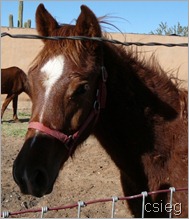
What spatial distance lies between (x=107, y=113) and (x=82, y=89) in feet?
1.04

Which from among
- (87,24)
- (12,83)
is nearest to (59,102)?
(87,24)

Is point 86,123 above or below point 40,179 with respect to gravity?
above

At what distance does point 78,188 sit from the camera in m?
4.96

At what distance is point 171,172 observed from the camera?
2.37 meters

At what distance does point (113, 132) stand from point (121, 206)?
2.21m

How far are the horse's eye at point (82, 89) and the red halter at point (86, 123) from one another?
4.4 inches

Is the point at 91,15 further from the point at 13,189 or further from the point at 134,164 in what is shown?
the point at 13,189

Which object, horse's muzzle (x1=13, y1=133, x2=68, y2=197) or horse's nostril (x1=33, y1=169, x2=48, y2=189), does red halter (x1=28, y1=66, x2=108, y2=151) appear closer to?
horse's muzzle (x1=13, y1=133, x2=68, y2=197)

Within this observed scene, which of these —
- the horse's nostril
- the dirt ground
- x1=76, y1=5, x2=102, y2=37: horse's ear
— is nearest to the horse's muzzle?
the horse's nostril

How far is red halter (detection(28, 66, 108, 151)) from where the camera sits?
2.08 m

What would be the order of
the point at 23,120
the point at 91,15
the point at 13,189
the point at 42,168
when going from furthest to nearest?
1. the point at 23,120
2. the point at 13,189
3. the point at 91,15
4. the point at 42,168

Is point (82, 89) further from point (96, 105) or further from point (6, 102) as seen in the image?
point (6, 102)

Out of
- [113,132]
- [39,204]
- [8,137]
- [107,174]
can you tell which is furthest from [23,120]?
[113,132]

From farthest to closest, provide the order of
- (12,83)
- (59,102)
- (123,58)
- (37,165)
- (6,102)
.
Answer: (12,83) → (6,102) → (123,58) → (59,102) → (37,165)
